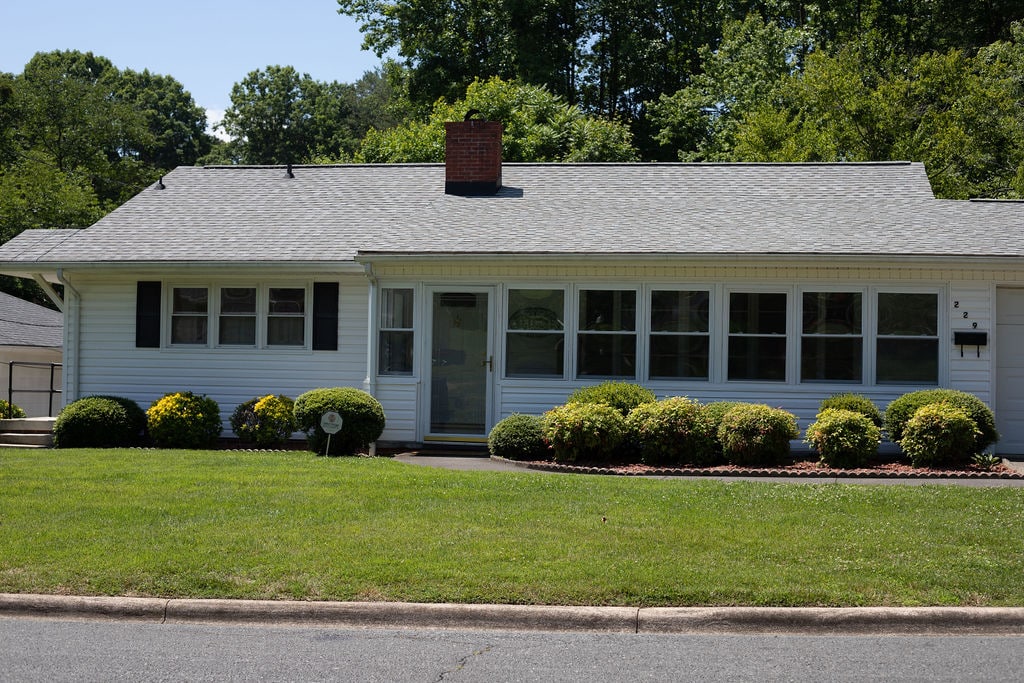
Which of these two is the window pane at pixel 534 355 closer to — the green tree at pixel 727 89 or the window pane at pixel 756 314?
the window pane at pixel 756 314

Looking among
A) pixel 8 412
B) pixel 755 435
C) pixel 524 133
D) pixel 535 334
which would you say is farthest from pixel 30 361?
pixel 755 435

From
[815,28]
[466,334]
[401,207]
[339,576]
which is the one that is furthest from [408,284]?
[815,28]

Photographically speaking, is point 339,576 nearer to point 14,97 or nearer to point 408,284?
point 408,284

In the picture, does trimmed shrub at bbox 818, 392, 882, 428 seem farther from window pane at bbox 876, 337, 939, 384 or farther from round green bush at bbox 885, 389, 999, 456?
window pane at bbox 876, 337, 939, 384

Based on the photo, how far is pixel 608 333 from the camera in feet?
51.8

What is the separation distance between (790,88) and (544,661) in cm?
2524

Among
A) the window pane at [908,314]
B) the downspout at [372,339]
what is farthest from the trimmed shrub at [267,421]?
the window pane at [908,314]

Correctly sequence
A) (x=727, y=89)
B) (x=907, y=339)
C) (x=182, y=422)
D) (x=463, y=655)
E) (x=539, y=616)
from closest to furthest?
(x=463, y=655)
(x=539, y=616)
(x=907, y=339)
(x=182, y=422)
(x=727, y=89)

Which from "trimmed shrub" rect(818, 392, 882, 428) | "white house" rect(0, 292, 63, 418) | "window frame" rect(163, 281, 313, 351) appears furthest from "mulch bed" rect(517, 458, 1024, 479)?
"white house" rect(0, 292, 63, 418)

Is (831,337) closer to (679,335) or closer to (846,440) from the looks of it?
(679,335)

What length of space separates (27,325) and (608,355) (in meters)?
17.0

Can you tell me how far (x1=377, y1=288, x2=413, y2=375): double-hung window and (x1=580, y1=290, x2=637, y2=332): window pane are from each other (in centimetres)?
270

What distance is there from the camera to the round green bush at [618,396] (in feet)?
47.9

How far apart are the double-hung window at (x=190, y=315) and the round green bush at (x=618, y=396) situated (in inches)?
249
